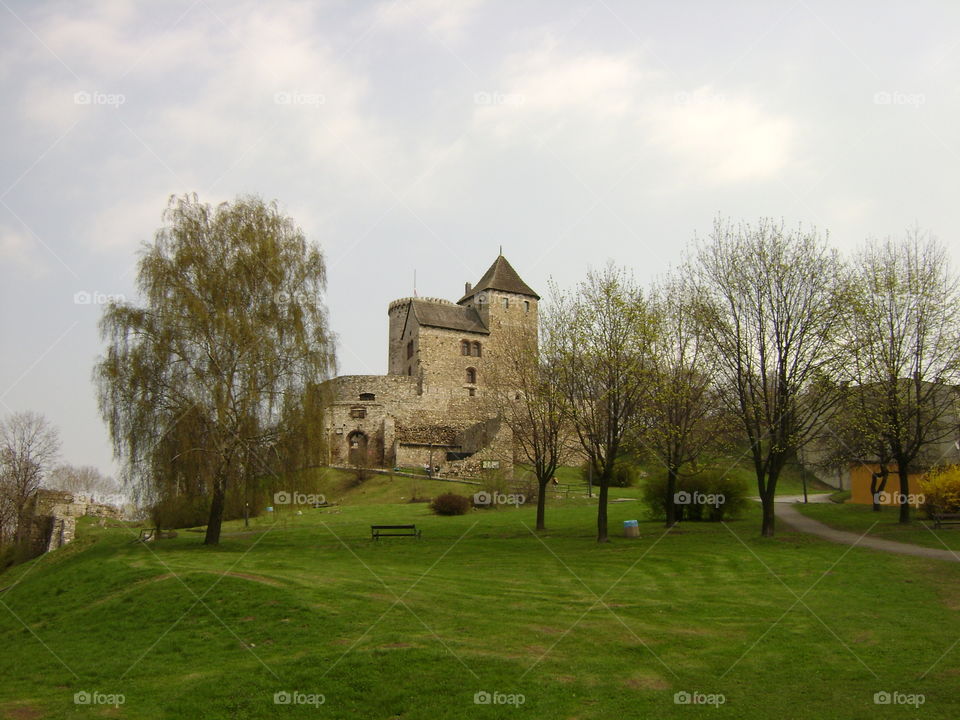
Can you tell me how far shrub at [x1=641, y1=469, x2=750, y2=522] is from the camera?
27.7 m

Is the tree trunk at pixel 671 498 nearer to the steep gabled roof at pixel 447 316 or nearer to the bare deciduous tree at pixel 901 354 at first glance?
the bare deciduous tree at pixel 901 354

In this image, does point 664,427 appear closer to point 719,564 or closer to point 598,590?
point 719,564

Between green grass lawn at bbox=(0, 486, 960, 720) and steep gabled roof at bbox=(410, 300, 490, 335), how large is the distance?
39741 mm

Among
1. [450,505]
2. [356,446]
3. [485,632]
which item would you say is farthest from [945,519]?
[356,446]

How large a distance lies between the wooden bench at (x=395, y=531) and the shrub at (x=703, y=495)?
9.19 meters

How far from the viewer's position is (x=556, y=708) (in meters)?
9.60

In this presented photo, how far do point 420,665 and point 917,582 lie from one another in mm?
11806

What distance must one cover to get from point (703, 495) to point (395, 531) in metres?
11.5

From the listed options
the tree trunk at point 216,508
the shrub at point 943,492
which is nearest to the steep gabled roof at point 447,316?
the tree trunk at point 216,508

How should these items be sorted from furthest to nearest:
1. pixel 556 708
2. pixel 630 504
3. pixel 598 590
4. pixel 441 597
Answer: pixel 630 504 < pixel 598 590 < pixel 441 597 < pixel 556 708

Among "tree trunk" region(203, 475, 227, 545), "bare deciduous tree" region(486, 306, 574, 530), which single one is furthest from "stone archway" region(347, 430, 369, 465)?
"tree trunk" region(203, 475, 227, 545)

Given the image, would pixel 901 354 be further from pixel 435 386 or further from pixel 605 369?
pixel 435 386

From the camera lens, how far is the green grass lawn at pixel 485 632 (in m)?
9.99

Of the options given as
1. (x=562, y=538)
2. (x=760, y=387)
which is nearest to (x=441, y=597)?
(x=562, y=538)
